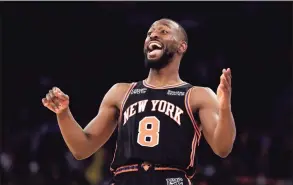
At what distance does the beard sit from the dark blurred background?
4219 mm

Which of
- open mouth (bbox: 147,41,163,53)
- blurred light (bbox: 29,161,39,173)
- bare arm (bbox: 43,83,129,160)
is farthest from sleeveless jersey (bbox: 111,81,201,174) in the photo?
blurred light (bbox: 29,161,39,173)

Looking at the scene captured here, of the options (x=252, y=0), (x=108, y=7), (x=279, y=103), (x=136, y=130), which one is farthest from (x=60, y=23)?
(x=136, y=130)

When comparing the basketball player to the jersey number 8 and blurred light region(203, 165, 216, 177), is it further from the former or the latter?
blurred light region(203, 165, 216, 177)

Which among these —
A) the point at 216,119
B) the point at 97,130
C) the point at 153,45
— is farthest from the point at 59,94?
the point at 216,119

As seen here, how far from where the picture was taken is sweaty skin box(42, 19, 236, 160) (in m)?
3.55

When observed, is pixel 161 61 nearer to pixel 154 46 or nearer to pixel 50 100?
pixel 154 46

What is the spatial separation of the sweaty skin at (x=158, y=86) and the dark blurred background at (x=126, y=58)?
4.03 metres

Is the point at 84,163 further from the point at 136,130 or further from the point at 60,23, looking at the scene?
the point at 136,130

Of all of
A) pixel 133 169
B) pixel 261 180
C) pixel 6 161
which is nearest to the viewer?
→ pixel 133 169

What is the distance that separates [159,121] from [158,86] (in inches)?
11.3

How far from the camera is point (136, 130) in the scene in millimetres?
3643

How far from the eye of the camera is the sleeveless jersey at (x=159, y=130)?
11.6 ft

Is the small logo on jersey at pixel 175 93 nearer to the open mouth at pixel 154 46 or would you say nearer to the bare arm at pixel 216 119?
the bare arm at pixel 216 119

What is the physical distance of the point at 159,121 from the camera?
3.65m
